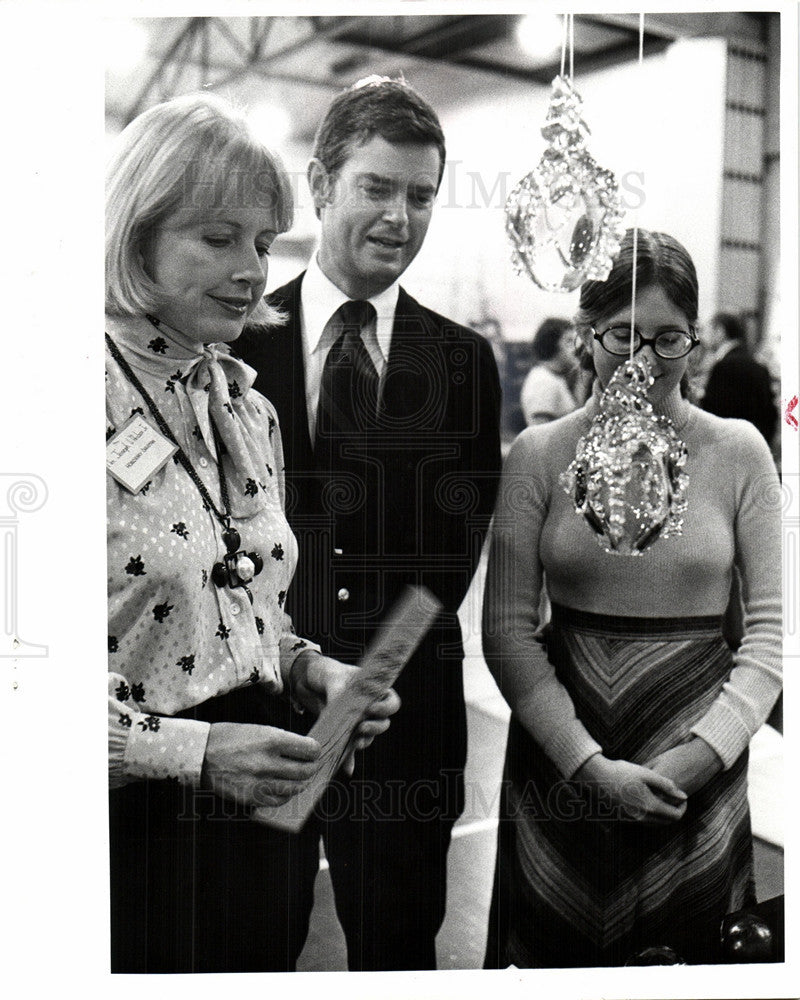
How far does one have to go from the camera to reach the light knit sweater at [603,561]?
1504mm

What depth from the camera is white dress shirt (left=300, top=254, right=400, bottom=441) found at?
1.48 m

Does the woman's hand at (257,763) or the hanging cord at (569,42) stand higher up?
the hanging cord at (569,42)

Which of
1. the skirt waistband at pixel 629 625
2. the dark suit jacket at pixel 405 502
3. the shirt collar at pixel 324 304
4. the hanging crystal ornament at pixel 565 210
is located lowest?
the skirt waistband at pixel 629 625

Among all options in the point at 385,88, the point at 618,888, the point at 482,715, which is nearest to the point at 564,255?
the point at 385,88

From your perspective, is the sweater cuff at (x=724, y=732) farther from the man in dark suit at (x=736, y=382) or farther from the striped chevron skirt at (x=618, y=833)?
the man in dark suit at (x=736, y=382)

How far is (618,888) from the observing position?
1539 millimetres

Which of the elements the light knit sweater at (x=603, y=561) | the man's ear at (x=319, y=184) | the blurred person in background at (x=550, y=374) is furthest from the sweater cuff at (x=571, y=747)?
the man's ear at (x=319, y=184)

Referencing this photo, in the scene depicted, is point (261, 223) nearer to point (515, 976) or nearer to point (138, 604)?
point (138, 604)

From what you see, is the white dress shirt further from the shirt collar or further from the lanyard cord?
the lanyard cord

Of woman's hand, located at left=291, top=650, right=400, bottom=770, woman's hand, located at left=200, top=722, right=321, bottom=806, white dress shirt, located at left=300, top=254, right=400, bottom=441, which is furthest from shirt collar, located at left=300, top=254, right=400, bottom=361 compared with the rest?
woman's hand, located at left=200, top=722, right=321, bottom=806

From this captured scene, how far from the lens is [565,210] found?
1442mm

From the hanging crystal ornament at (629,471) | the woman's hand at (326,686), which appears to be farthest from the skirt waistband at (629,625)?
the woman's hand at (326,686)

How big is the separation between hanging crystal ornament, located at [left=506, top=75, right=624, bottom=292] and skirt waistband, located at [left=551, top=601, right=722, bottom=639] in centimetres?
49

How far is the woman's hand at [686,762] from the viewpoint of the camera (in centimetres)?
152
